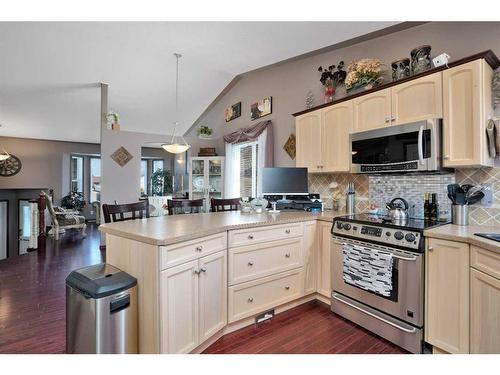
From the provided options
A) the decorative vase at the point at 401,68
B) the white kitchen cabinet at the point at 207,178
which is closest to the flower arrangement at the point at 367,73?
the decorative vase at the point at 401,68

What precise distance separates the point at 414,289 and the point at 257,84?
387 centimetres

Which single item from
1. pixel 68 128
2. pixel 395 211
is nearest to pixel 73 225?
pixel 68 128

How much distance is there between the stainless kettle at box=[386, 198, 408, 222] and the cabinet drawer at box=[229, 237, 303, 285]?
850 millimetres

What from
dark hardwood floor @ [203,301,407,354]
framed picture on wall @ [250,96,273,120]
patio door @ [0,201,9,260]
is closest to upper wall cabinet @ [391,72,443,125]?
dark hardwood floor @ [203,301,407,354]

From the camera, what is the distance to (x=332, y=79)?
127 inches

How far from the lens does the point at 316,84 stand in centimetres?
359

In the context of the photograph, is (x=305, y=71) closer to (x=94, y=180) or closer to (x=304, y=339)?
(x=304, y=339)

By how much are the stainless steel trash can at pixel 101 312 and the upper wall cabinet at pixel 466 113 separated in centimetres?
246

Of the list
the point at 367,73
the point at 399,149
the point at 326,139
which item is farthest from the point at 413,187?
the point at 367,73

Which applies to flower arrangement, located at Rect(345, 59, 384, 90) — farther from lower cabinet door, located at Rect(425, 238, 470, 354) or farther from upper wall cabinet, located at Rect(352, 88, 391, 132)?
lower cabinet door, located at Rect(425, 238, 470, 354)

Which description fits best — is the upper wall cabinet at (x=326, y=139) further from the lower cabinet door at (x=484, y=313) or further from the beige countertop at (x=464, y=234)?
the lower cabinet door at (x=484, y=313)

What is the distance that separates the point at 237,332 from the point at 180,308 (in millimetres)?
719

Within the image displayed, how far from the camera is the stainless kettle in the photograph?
7.62 feet

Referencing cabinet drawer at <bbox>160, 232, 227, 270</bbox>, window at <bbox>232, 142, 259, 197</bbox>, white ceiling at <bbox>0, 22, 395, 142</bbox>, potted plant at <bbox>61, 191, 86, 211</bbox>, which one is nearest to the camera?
cabinet drawer at <bbox>160, 232, 227, 270</bbox>
